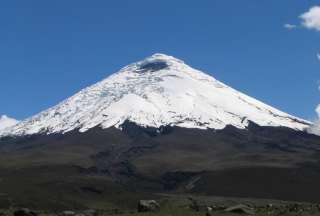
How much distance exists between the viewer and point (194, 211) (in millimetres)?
39250

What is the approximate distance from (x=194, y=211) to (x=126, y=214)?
12.8 feet

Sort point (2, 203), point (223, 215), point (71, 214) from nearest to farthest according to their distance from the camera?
point (223, 215), point (71, 214), point (2, 203)

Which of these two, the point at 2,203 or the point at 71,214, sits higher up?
the point at 2,203

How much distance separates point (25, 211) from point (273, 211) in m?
14.4

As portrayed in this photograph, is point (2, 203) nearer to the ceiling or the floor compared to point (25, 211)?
nearer to the ceiling

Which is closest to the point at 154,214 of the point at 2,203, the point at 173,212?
the point at 173,212

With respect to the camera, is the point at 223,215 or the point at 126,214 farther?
the point at 126,214

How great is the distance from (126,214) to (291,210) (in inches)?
372

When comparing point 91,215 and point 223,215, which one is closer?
point 223,215

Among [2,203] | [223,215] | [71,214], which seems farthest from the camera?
[2,203]

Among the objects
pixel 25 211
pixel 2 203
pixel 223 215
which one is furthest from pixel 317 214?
pixel 2 203

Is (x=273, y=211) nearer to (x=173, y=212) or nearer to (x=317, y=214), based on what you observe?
(x=317, y=214)

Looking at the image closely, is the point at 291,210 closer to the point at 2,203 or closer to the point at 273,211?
the point at 273,211

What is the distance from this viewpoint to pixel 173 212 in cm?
3834
